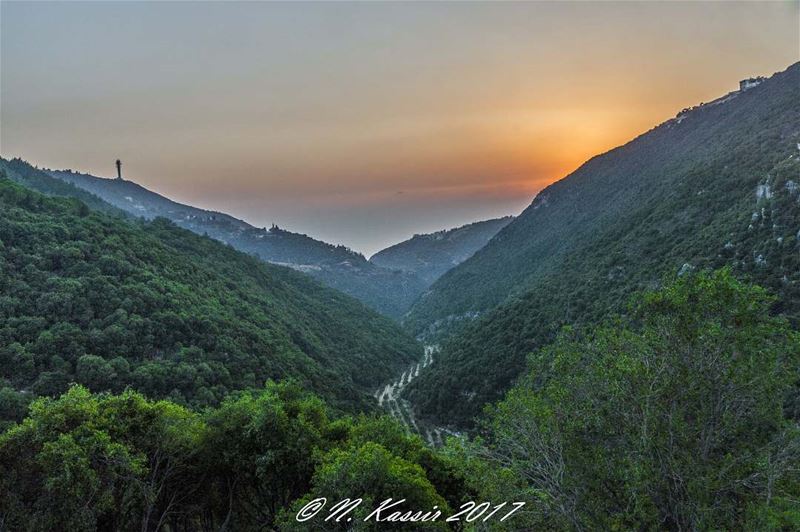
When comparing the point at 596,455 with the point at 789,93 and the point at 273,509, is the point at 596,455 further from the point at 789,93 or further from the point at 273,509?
the point at 789,93

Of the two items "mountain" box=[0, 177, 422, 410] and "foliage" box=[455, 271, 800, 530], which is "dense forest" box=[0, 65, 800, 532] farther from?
"mountain" box=[0, 177, 422, 410]

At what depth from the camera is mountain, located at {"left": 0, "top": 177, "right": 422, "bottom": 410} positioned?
36219 millimetres

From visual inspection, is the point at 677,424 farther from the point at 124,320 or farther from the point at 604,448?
the point at 124,320

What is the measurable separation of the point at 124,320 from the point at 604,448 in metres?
45.4

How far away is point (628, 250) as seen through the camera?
66.4m

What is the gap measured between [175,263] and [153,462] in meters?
52.0

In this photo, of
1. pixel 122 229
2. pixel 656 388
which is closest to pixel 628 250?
pixel 656 388

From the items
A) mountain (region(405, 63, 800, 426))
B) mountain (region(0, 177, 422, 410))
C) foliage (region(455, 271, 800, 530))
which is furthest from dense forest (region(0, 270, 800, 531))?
mountain (region(0, 177, 422, 410))

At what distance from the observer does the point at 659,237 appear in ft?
205

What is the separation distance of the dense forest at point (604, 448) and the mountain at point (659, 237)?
9.21ft

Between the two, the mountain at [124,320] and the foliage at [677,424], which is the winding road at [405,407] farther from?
the foliage at [677,424]

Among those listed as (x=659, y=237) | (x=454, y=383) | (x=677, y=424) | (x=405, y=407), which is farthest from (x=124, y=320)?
Answer: (x=659, y=237)

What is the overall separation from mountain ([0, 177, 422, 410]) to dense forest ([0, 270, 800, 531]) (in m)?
23.8

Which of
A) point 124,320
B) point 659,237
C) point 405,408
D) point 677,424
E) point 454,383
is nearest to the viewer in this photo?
point 677,424
